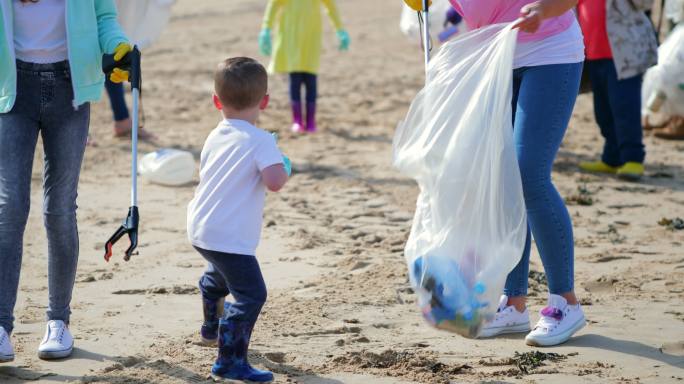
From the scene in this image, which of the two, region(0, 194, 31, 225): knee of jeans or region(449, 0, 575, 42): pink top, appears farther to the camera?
region(449, 0, 575, 42): pink top

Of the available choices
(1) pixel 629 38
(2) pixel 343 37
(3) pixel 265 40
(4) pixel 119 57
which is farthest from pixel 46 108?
(2) pixel 343 37

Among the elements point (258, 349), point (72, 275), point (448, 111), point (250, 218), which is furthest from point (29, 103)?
point (448, 111)

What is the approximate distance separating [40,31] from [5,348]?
1203mm

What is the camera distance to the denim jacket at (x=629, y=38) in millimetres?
6922

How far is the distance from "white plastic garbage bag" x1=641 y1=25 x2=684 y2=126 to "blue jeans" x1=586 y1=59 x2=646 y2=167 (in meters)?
0.77

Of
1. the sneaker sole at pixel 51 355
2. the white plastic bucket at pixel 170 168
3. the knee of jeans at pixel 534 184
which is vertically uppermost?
the knee of jeans at pixel 534 184

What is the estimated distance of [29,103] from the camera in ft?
12.8

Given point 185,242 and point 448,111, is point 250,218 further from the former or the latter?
point 185,242

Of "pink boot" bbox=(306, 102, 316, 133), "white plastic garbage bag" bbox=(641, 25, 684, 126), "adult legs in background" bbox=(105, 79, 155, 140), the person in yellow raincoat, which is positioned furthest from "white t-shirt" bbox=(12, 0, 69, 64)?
"white plastic garbage bag" bbox=(641, 25, 684, 126)

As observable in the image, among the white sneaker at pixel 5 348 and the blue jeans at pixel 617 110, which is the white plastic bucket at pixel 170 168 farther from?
the white sneaker at pixel 5 348

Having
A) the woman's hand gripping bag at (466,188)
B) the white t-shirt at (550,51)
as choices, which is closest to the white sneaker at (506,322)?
the woman's hand gripping bag at (466,188)

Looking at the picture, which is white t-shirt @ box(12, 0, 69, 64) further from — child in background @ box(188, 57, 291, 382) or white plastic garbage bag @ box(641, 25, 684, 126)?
white plastic garbage bag @ box(641, 25, 684, 126)

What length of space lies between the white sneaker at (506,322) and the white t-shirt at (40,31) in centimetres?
202

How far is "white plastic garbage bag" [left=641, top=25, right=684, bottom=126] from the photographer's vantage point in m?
7.84
